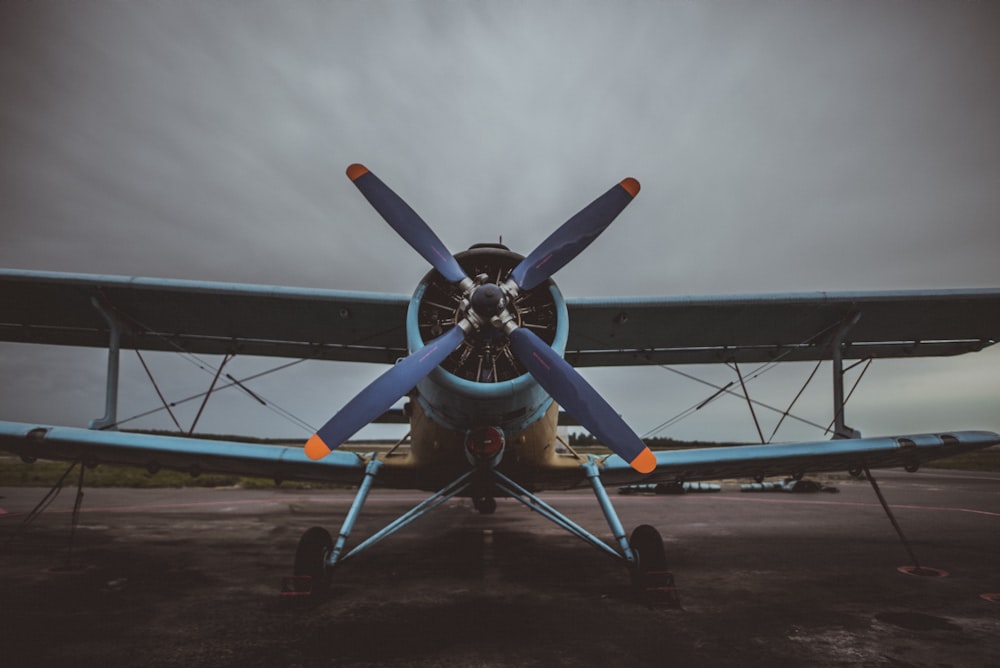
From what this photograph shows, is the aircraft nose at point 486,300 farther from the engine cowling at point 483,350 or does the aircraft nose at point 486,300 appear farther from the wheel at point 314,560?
the wheel at point 314,560

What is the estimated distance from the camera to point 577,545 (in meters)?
8.06

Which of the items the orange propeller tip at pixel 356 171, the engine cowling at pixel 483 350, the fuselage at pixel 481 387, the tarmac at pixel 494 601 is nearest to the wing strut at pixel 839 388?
the tarmac at pixel 494 601

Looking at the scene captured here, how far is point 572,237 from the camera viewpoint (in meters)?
4.81

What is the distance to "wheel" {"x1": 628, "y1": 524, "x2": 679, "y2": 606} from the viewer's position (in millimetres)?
4547

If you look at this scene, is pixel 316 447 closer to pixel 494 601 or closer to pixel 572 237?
pixel 494 601

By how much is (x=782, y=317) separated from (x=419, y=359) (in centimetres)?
552

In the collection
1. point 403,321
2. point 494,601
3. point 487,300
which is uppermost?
point 403,321

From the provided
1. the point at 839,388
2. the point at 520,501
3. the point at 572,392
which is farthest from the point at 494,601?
the point at 839,388

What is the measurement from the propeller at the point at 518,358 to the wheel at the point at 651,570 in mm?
1260

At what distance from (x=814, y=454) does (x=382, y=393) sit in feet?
15.9

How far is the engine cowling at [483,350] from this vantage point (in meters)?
4.45

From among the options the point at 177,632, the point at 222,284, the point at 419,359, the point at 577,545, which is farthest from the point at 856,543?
the point at 222,284

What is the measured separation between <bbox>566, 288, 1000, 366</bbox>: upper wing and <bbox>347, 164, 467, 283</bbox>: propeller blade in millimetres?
2021

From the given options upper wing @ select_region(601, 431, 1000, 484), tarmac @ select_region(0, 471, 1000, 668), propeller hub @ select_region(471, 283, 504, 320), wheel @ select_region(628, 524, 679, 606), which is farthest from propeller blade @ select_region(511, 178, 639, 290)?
tarmac @ select_region(0, 471, 1000, 668)
